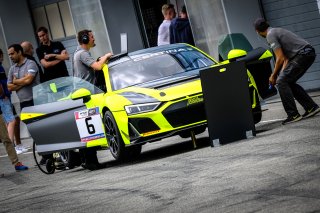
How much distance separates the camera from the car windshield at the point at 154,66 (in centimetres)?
1339

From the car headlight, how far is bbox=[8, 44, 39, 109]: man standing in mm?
4336

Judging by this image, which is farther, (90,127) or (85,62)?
(85,62)

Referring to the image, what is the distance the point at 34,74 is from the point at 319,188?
31.3ft

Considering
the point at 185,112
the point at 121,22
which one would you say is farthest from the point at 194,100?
the point at 121,22

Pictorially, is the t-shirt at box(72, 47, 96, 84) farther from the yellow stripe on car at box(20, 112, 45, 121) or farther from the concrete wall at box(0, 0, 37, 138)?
the concrete wall at box(0, 0, 37, 138)

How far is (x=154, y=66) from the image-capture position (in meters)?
13.6

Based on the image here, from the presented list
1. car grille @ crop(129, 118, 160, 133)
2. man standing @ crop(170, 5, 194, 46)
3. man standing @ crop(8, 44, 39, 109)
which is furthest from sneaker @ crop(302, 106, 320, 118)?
man standing @ crop(170, 5, 194, 46)

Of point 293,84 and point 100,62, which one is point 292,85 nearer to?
point 293,84

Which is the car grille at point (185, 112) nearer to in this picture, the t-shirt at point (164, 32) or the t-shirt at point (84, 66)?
the t-shirt at point (84, 66)

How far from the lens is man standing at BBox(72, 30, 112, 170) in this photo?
1366 centimetres

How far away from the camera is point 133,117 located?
12406 millimetres

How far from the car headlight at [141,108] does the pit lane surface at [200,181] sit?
2.31ft

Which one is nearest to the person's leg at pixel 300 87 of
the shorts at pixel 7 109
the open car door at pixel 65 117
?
the open car door at pixel 65 117

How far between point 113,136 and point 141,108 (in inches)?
32.2
